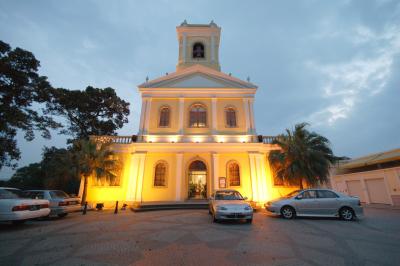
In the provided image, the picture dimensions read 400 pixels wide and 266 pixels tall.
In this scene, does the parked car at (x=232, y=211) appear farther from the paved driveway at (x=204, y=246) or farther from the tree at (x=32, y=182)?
the tree at (x=32, y=182)

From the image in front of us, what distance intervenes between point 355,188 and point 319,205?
1119cm

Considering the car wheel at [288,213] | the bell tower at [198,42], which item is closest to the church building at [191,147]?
the bell tower at [198,42]

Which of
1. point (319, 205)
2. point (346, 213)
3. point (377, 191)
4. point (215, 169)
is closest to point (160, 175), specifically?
point (215, 169)

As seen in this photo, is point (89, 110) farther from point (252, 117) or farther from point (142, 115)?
point (252, 117)

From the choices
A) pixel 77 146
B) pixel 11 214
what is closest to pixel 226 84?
pixel 77 146

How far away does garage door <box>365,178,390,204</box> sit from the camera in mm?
13711

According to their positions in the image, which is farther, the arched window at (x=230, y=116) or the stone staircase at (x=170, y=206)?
the arched window at (x=230, y=116)

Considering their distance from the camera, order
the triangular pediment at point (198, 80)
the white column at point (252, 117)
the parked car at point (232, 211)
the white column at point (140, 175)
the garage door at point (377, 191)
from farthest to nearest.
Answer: the triangular pediment at point (198, 80) < the white column at point (252, 117) < the white column at point (140, 175) < the garage door at point (377, 191) < the parked car at point (232, 211)

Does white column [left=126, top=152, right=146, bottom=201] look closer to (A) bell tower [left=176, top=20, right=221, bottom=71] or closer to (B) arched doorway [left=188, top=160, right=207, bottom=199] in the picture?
(B) arched doorway [left=188, top=160, right=207, bottom=199]

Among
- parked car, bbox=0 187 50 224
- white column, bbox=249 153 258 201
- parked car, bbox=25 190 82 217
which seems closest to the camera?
parked car, bbox=0 187 50 224

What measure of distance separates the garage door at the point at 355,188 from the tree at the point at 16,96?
29.0m

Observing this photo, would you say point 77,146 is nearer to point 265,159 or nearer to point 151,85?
point 151,85

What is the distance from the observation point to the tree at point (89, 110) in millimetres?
21781

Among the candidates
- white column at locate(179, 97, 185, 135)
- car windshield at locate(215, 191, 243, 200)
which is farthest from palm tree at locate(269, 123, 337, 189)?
white column at locate(179, 97, 185, 135)
